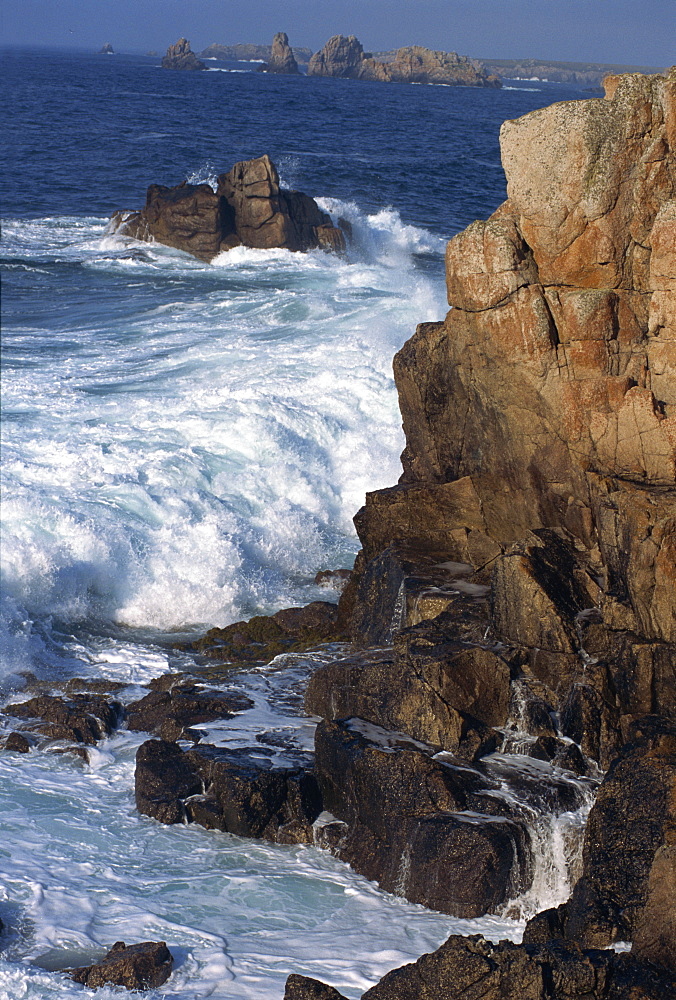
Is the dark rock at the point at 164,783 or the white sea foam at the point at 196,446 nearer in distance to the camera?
the dark rock at the point at 164,783

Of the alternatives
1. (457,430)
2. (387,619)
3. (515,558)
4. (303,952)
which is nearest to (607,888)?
(303,952)

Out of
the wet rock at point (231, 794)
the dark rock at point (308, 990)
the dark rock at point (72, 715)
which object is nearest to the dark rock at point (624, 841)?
the dark rock at point (308, 990)

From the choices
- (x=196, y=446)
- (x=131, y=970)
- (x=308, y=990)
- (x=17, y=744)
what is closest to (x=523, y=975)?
(x=308, y=990)

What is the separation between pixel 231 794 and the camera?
9.52 meters

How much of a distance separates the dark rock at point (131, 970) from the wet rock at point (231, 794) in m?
1.83

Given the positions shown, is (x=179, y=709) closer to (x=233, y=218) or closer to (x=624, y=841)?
(x=624, y=841)

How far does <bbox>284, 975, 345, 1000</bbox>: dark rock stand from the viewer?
7.00 metres

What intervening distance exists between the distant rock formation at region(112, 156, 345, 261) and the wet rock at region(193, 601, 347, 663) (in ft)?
67.9

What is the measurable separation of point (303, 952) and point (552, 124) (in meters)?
7.64

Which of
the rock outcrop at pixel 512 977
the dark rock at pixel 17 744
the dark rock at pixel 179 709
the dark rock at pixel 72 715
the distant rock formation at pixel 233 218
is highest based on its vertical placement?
the distant rock formation at pixel 233 218

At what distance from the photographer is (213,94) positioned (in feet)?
281

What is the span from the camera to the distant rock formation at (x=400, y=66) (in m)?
132

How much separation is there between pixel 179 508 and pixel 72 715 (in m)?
5.73

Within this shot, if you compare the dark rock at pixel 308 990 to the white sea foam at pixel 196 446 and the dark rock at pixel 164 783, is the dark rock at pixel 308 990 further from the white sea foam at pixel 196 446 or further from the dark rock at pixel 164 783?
the white sea foam at pixel 196 446
